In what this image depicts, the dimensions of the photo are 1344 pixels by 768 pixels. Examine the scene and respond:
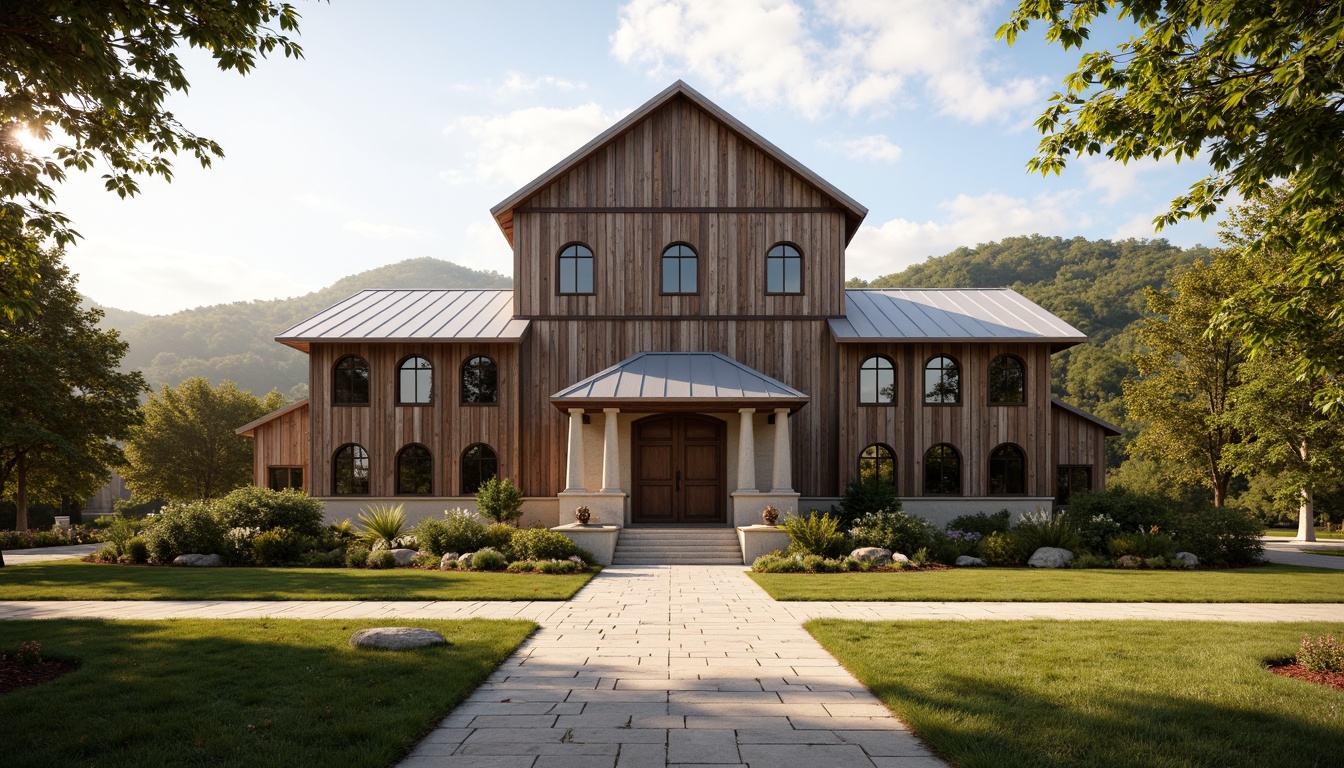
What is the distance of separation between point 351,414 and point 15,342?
866 centimetres

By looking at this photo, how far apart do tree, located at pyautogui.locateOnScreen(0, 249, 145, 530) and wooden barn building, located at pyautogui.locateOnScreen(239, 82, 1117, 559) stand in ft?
21.4

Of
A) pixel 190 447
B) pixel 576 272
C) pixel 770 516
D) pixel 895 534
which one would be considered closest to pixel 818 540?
pixel 770 516

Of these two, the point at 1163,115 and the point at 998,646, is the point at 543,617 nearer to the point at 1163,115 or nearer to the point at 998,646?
the point at 998,646

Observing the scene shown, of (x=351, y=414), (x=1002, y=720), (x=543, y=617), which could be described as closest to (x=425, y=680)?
(x=543, y=617)

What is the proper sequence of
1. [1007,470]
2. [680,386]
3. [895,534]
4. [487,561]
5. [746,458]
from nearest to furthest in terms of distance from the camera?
[487,561] → [895,534] → [746,458] → [680,386] → [1007,470]

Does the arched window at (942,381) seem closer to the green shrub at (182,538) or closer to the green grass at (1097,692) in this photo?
the green grass at (1097,692)

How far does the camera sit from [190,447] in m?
39.8

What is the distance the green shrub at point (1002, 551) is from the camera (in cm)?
1730

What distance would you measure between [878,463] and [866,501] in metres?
2.84

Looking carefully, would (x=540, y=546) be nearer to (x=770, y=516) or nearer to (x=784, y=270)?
(x=770, y=516)

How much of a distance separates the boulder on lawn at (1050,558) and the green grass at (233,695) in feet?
41.8

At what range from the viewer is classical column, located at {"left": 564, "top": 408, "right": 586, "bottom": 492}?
1956 cm

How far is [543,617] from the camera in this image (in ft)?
34.2

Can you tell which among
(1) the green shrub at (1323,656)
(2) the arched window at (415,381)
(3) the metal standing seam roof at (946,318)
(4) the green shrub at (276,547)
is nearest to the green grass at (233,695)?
(4) the green shrub at (276,547)
